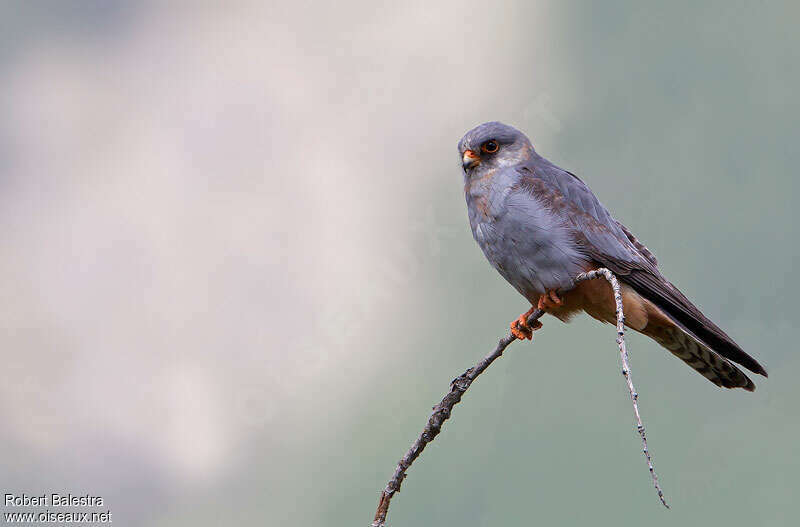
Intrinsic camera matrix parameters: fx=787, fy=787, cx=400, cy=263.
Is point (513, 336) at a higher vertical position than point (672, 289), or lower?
lower

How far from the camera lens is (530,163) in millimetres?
4922

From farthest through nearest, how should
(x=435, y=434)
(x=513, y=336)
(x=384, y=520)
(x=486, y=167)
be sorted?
(x=486, y=167) → (x=513, y=336) → (x=435, y=434) → (x=384, y=520)

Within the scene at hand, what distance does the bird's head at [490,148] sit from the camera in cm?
488

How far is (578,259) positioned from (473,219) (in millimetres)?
680

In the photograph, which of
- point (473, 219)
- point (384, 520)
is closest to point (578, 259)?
point (473, 219)

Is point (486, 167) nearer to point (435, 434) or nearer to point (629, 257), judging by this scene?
point (629, 257)

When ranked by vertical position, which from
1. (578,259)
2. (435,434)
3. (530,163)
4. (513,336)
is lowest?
(435,434)

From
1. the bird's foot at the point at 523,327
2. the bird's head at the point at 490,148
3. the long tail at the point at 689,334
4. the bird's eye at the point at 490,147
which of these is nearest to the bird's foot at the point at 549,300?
the bird's foot at the point at 523,327

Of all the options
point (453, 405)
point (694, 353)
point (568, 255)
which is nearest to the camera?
point (453, 405)

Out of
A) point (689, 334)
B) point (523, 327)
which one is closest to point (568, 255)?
point (523, 327)

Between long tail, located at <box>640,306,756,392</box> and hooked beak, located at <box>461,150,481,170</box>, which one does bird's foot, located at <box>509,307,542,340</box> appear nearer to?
long tail, located at <box>640,306,756,392</box>

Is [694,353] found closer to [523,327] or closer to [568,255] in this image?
[568,255]

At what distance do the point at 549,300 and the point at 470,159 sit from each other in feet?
3.34

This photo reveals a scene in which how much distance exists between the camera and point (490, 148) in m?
4.93
